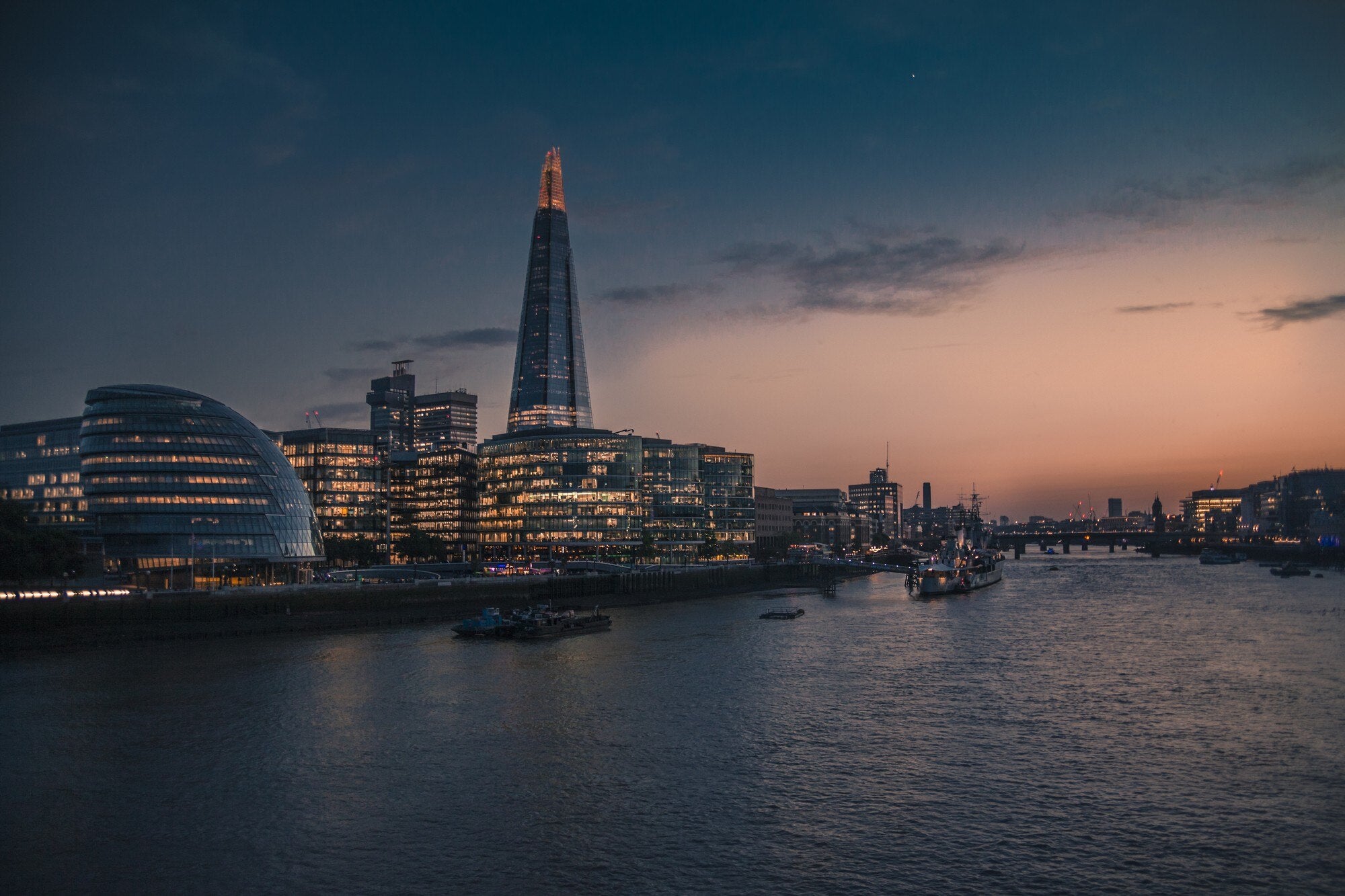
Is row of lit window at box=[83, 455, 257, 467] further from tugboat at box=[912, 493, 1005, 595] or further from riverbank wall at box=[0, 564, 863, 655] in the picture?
tugboat at box=[912, 493, 1005, 595]

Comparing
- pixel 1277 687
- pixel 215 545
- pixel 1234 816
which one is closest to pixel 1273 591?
pixel 1277 687

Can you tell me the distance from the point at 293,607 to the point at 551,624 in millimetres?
26921

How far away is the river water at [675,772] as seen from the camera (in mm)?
29812

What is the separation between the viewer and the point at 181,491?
11600cm

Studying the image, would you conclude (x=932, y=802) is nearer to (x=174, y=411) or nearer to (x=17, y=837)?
(x=17, y=837)

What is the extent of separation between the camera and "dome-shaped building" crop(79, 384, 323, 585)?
113875mm

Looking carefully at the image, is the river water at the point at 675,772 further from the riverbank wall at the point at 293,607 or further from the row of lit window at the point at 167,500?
the row of lit window at the point at 167,500

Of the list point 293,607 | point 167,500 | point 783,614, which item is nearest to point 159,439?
point 167,500

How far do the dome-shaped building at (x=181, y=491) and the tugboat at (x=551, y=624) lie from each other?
42.2 meters

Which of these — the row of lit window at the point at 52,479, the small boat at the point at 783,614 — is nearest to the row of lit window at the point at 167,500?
the row of lit window at the point at 52,479

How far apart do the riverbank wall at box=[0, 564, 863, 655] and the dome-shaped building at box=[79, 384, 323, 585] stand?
19601 mm

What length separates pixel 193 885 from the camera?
28.5 metres

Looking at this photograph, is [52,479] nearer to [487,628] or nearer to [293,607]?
[293,607]

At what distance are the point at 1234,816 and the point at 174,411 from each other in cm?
12134
